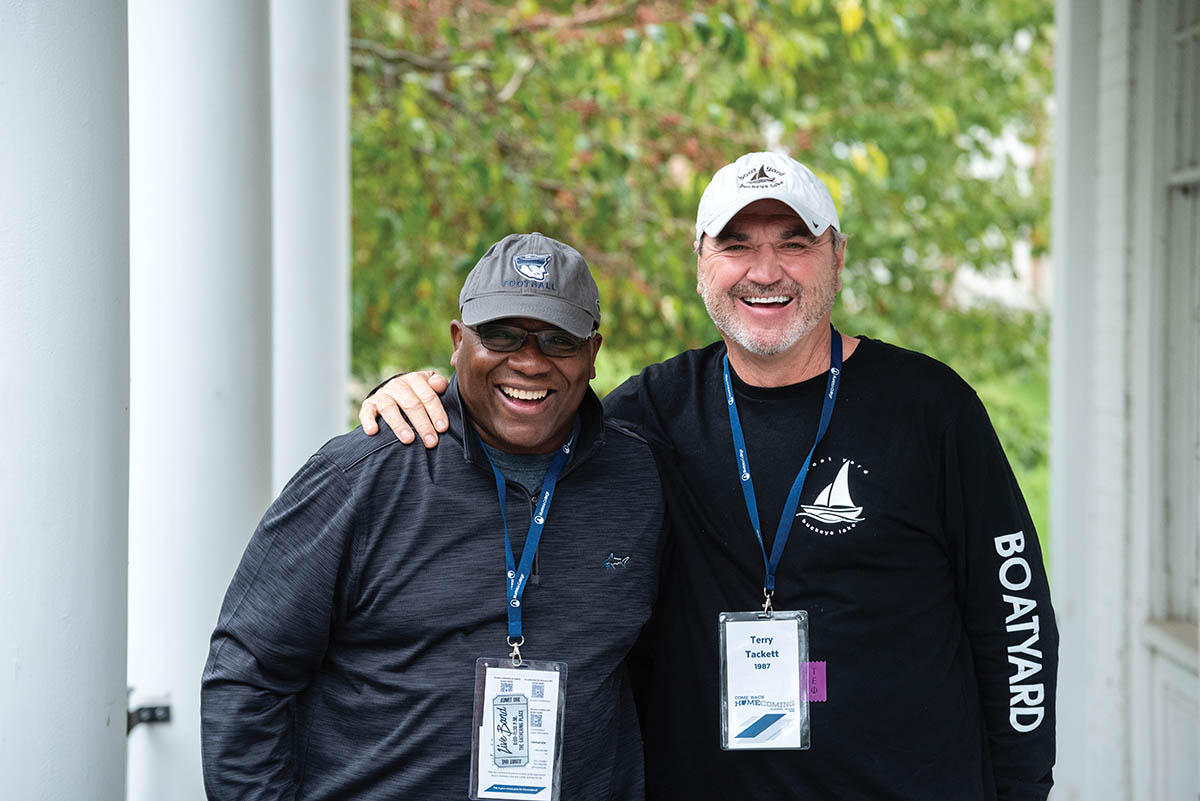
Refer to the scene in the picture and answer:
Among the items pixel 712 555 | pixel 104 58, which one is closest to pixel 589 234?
pixel 712 555

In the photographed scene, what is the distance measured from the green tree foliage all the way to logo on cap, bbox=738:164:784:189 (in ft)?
9.70

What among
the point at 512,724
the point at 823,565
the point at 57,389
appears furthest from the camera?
the point at 823,565

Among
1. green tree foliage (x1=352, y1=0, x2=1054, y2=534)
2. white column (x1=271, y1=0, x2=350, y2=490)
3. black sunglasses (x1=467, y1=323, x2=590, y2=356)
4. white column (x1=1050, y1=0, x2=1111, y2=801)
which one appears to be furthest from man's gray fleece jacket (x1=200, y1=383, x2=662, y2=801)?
green tree foliage (x1=352, y1=0, x2=1054, y2=534)

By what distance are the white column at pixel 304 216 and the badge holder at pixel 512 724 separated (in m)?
2.12

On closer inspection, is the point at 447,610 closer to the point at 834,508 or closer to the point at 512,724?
the point at 512,724

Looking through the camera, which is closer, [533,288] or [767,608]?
[533,288]

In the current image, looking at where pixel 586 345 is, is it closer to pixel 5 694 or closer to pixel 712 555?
pixel 712 555

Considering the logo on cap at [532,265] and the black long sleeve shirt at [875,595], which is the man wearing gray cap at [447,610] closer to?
the logo on cap at [532,265]

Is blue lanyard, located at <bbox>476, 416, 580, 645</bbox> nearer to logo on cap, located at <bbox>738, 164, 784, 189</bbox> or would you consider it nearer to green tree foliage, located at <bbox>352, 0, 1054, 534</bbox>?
logo on cap, located at <bbox>738, 164, 784, 189</bbox>

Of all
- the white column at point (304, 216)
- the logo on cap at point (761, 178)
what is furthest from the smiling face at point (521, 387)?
the white column at point (304, 216)

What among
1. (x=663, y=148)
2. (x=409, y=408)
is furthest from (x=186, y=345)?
(x=663, y=148)

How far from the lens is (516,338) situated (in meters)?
1.97

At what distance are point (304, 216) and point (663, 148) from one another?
3006 millimetres

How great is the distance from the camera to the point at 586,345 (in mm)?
2031
